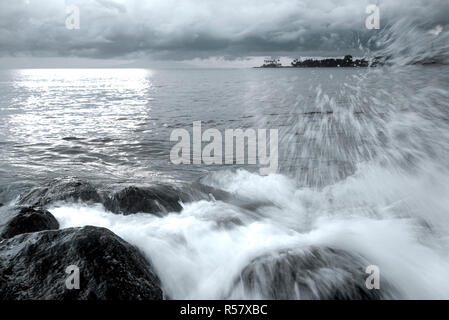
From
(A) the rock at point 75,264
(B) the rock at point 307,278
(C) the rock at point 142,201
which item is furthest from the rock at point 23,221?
(B) the rock at point 307,278

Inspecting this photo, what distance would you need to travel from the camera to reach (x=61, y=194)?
365 inches

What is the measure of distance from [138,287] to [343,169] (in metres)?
9.38

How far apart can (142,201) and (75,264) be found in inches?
154

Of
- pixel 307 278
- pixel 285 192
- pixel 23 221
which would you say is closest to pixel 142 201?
pixel 23 221

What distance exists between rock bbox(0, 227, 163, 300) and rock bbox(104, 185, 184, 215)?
315cm

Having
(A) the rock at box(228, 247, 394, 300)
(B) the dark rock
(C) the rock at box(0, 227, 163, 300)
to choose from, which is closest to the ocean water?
(A) the rock at box(228, 247, 394, 300)

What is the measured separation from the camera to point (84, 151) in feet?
54.7

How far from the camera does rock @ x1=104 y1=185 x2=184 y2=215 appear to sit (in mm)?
8867

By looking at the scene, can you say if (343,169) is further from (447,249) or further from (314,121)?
(314,121)

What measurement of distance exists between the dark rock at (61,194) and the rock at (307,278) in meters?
5.12

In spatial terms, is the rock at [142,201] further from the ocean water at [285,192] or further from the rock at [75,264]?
the rock at [75,264]

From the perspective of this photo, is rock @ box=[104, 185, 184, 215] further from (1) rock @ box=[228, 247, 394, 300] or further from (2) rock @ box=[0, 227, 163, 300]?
(1) rock @ box=[228, 247, 394, 300]

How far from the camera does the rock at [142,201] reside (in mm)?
8867
